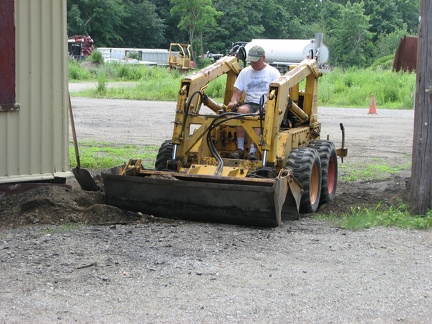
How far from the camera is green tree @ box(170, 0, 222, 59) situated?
82688mm

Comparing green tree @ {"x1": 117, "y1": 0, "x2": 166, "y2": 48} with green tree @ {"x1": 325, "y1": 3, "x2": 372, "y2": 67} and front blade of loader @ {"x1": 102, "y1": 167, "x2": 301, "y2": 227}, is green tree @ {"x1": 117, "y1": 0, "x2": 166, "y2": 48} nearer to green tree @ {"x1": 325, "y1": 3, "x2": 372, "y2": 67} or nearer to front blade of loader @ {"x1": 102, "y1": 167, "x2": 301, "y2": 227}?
green tree @ {"x1": 325, "y1": 3, "x2": 372, "y2": 67}

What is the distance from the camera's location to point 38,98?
10.7 meters

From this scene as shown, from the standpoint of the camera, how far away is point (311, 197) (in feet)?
36.3

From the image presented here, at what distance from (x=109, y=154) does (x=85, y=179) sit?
18.2 ft

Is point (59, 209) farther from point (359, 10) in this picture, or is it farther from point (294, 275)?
point (359, 10)

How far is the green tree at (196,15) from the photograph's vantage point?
3255 inches

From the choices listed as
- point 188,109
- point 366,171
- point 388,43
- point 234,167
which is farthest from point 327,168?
point 388,43

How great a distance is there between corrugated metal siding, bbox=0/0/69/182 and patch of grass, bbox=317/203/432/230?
11.8 ft

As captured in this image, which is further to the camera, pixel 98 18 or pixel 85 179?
pixel 98 18

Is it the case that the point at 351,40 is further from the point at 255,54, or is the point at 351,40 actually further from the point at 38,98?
the point at 38,98

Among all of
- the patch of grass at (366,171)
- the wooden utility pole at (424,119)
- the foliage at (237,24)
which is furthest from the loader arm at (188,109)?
the foliage at (237,24)

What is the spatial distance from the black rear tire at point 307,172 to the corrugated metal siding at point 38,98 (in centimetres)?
295

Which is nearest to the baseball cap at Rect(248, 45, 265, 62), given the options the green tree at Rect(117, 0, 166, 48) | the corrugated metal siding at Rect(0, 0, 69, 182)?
the corrugated metal siding at Rect(0, 0, 69, 182)

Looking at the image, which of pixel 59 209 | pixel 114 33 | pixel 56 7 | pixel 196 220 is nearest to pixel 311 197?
pixel 196 220
